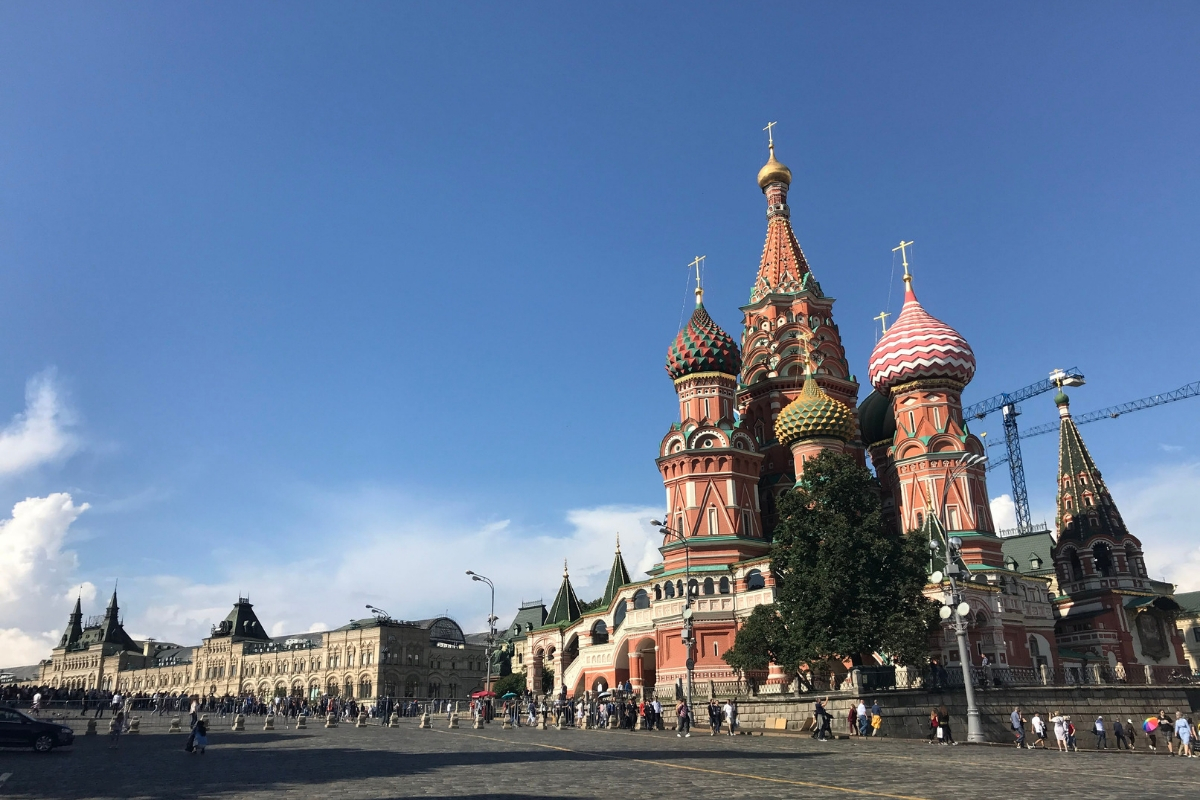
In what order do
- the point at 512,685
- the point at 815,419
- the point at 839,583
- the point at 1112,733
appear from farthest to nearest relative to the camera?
the point at 512,685
the point at 815,419
the point at 1112,733
the point at 839,583

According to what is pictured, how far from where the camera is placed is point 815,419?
49406mm

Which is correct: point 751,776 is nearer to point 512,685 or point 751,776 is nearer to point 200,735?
point 200,735

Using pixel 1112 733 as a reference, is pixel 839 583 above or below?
above

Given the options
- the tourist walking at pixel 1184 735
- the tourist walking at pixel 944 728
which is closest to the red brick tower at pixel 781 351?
the tourist walking at pixel 944 728

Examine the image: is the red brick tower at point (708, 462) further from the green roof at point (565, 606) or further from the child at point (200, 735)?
the child at point (200, 735)

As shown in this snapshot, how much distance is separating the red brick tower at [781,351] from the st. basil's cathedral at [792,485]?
106mm

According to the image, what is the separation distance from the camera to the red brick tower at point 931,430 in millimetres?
48969

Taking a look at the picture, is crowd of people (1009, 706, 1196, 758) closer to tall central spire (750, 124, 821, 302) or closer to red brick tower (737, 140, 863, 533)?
red brick tower (737, 140, 863, 533)

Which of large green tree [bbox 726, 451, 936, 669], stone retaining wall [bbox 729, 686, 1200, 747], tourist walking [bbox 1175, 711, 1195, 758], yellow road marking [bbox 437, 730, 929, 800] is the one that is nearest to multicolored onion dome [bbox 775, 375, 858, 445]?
large green tree [bbox 726, 451, 936, 669]

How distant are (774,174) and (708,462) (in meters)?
26.6

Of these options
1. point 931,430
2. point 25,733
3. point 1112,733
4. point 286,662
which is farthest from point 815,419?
point 286,662

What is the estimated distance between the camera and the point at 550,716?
157ft

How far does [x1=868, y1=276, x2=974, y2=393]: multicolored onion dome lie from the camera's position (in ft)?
169

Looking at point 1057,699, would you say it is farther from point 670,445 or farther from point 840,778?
point 840,778
